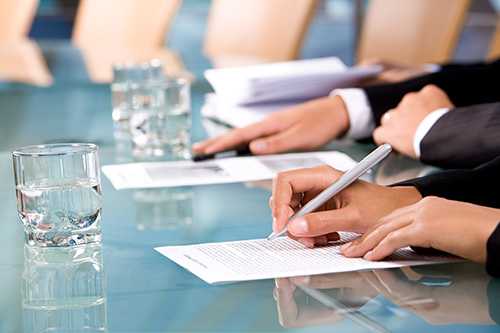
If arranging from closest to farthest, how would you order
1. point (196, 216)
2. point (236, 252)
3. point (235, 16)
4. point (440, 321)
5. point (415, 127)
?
point (440, 321) < point (236, 252) < point (196, 216) < point (415, 127) < point (235, 16)

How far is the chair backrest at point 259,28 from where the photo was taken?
3336mm

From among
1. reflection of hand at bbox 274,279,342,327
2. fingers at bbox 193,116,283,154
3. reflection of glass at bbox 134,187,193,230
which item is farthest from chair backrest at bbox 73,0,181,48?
reflection of hand at bbox 274,279,342,327

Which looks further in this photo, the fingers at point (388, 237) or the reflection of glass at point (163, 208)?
the reflection of glass at point (163, 208)

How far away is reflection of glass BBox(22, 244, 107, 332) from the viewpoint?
855 mm

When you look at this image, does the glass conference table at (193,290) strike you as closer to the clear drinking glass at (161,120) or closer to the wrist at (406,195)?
the wrist at (406,195)

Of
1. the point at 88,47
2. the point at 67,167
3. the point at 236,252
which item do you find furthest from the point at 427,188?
the point at 88,47

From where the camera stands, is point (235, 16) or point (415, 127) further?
point (235, 16)

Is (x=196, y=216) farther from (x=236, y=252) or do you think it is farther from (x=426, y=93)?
(x=426, y=93)

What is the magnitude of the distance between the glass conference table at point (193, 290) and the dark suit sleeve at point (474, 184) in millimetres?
164

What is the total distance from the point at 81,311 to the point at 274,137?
0.80m

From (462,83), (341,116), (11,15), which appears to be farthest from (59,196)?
(11,15)

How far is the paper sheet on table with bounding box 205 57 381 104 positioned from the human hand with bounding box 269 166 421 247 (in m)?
0.73

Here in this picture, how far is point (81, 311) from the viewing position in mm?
882

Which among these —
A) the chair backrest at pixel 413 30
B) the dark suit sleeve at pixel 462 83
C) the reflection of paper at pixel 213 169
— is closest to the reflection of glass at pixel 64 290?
the reflection of paper at pixel 213 169
